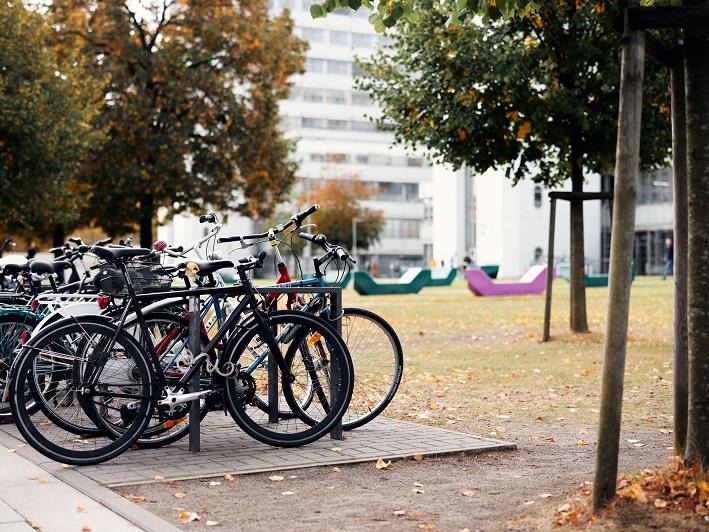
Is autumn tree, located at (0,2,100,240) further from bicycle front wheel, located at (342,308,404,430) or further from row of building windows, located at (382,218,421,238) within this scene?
row of building windows, located at (382,218,421,238)

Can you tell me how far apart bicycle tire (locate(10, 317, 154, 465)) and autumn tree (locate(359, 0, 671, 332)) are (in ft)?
28.0

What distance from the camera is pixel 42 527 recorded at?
470cm

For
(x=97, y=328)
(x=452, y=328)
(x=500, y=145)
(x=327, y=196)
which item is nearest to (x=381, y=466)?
(x=97, y=328)

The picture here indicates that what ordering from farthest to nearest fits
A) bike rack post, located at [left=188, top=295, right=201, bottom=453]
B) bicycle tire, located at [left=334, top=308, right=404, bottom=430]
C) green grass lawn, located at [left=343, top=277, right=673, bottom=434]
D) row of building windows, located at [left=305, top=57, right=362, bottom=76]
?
1. row of building windows, located at [left=305, top=57, right=362, bottom=76]
2. green grass lawn, located at [left=343, top=277, right=673, bottom=434]
3. bicycle tire, located at [left=334, top=308, right=404, bottom=430]
4. bike rack post, located at [left=188, top=295, right=201, bottom=453]

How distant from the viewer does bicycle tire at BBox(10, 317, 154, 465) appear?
6.10 m

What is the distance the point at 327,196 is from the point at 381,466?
80275 millimetres

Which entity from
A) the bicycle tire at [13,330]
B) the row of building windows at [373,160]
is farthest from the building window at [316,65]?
the bicycle tire at [13,330]

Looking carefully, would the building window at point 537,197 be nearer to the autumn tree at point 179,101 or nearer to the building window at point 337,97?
the building window at point 337,97

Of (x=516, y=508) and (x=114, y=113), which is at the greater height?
(x=114, y=113)

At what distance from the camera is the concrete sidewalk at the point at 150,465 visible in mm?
4883

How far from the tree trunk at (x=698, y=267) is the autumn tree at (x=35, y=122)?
894 inches

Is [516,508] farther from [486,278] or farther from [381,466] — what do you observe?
[486,278]

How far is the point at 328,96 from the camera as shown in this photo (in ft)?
328

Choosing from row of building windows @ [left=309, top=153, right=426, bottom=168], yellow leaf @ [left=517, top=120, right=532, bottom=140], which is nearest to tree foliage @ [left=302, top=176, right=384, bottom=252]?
row of building windows @ [left=309, top=153, right=426, bottom=168]
